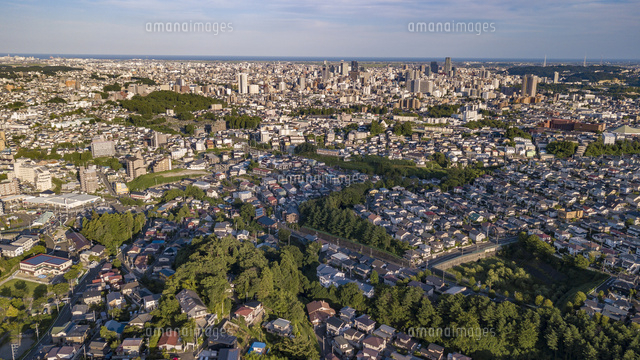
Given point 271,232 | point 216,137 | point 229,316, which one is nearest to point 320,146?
point 216,137

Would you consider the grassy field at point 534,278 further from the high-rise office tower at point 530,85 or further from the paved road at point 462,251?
the high-rise office tower at point 530,85

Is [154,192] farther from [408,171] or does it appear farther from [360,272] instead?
[408,171]

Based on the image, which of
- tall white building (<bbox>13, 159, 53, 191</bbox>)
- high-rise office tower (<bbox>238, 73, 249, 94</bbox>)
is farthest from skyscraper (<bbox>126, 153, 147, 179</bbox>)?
high-rise office tower (<bbox>238, 73, 249, 94</bbox>)

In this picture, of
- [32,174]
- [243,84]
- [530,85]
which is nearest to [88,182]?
[32,174]

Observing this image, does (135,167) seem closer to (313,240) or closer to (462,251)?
(313,240)

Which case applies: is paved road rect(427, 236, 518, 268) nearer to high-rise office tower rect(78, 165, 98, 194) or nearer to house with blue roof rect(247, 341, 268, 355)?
house with blue roof rect(247, 341, 268, 355)

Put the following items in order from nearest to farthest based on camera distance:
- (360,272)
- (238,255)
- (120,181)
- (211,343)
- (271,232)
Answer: (211,343) → (238,255) → (360,272) → (271,232) → (120,181)

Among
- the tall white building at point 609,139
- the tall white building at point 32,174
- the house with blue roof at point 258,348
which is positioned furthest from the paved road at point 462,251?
the tall white building at point 609,139
